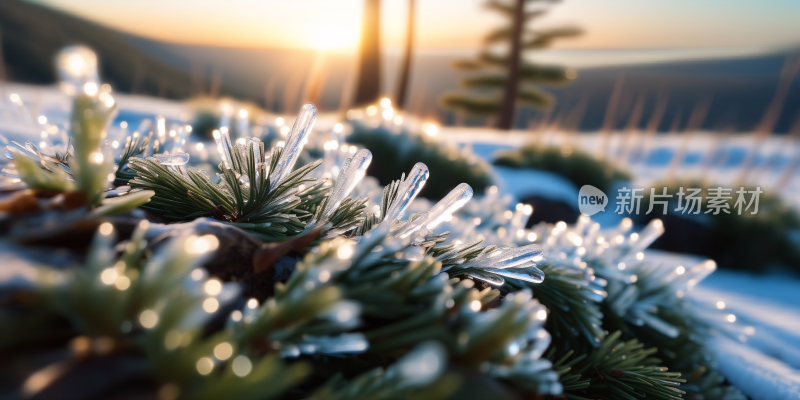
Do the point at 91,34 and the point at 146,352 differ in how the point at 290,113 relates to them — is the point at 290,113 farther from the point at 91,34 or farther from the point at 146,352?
the point at 91,34

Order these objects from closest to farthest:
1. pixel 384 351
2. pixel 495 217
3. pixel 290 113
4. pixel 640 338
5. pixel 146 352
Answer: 1. pixel 146 352
2. pixel 384 351
3. pixel 640 338
4. pixel 495 217
5. pixel 290 113

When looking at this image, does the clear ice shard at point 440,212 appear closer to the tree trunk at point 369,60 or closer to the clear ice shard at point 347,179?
the clear ice shard at point 347,179

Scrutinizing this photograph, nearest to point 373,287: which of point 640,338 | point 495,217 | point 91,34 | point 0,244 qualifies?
point 0,244

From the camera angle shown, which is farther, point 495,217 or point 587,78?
point 587,78

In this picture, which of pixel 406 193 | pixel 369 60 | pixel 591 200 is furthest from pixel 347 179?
pixel 369 60

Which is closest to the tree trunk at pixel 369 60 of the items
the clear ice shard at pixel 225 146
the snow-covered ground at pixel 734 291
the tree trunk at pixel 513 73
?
the snow-covered ground at pixel 734 291
